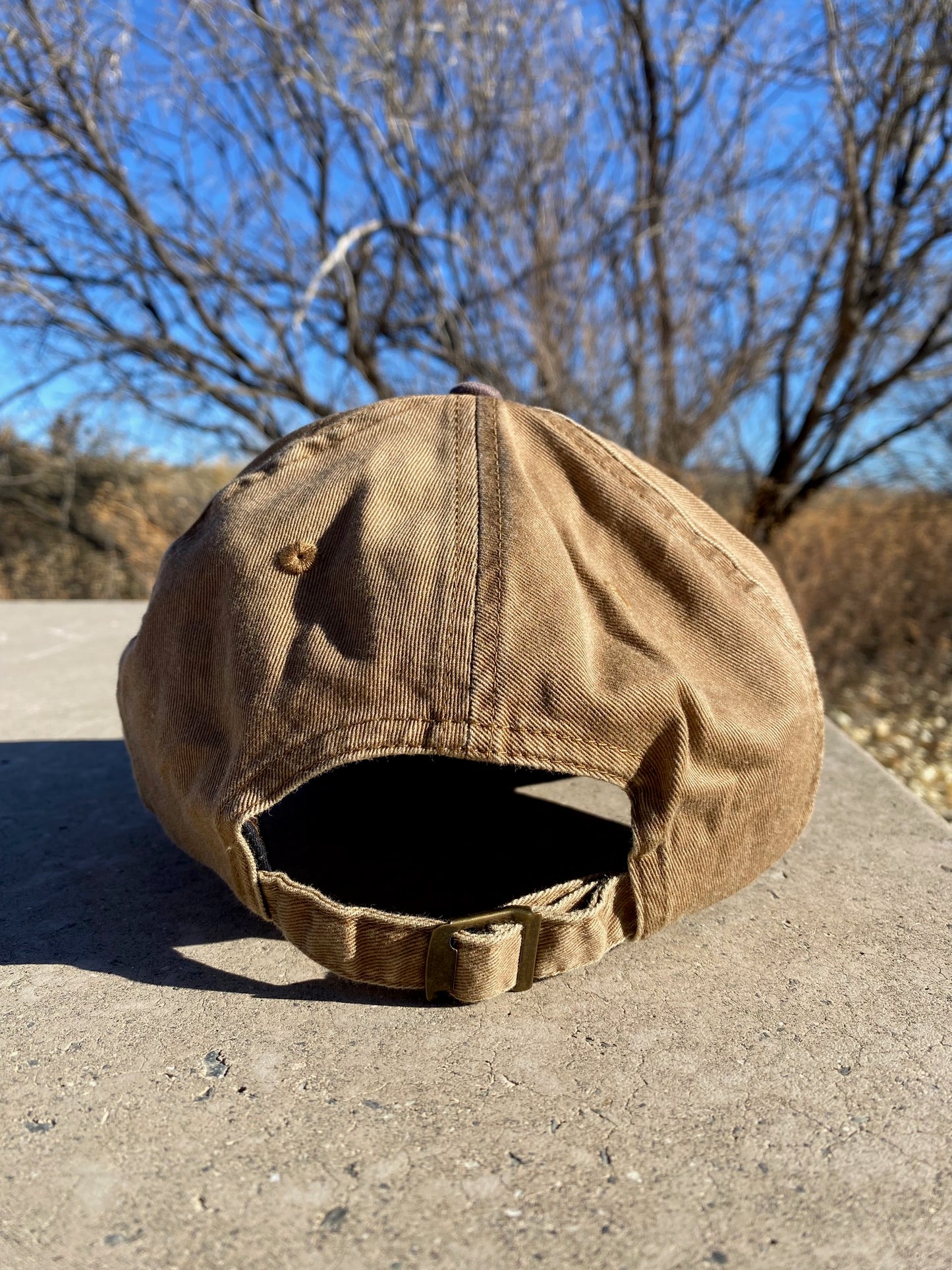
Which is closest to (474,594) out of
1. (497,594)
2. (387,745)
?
(497,594)

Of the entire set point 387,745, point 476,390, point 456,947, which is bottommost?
point 456,947

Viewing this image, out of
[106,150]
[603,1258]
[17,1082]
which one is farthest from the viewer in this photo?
[106,150]

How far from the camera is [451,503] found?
5.06 feet

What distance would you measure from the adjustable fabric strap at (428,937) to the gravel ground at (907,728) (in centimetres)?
284

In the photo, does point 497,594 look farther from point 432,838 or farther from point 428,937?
point 432,838

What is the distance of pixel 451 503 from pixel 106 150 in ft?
20.3

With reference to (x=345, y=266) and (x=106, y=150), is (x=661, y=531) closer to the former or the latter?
(x=345, y=266)

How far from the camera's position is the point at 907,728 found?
529 cm

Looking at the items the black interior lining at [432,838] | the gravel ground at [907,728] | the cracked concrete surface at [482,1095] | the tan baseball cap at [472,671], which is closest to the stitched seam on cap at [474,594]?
the tan baseball cap at [472,671]

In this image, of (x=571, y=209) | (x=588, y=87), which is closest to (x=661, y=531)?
(x=571, y=209)

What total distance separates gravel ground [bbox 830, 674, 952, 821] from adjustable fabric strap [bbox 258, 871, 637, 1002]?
284cm

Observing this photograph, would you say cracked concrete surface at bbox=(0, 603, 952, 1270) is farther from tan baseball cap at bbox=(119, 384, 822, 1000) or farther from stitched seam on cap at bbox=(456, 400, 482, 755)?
stitched seam on cap at bbox=(456, 400, 482, 755)

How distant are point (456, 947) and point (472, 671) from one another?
0.40m

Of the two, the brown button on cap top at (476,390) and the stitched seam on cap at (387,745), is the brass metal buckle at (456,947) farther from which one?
the brown button on cap top at (476,390)
